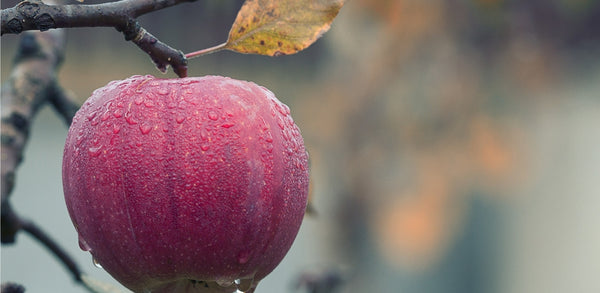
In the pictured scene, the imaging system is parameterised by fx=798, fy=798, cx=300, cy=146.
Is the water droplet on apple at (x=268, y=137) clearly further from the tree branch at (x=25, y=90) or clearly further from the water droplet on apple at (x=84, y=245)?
the tree branch at (x=25, y=90)

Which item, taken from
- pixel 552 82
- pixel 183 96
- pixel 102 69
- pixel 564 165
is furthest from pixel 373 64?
pixel 183 96

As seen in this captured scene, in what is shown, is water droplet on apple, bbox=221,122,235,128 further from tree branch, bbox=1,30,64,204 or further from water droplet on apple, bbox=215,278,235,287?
tree branch, bbox=1,30,64,204

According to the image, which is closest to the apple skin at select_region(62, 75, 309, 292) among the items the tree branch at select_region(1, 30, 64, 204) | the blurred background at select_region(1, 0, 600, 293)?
the tree branch at select_region(1, 30, 64, 204)

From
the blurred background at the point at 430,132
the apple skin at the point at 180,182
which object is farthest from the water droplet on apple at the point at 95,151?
the blurred background at the point at 430,132

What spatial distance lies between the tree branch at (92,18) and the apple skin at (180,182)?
3 centimetres

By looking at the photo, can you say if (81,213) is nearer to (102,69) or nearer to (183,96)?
(183,96)

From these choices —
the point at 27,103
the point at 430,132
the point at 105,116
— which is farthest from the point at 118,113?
the point at 430,132

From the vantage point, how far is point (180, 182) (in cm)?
41

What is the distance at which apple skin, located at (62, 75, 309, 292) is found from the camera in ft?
1.37

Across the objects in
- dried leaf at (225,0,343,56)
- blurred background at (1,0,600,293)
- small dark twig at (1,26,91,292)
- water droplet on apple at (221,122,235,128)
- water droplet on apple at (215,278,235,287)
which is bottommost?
blurred background at (1,0,600,293)

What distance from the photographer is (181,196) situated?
1.35ft

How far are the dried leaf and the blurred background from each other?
4.64ft

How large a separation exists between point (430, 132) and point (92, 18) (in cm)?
215

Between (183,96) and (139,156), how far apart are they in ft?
0.14
